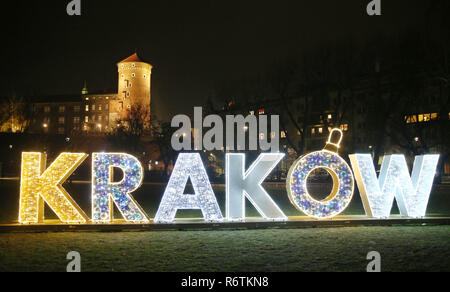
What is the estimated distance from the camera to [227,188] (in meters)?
12.3

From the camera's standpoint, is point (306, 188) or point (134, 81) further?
point (134, 81)

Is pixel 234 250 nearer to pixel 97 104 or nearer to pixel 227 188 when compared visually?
pixel 227 188

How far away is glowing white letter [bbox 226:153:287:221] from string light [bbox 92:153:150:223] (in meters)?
2.60

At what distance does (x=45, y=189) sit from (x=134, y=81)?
334 feet

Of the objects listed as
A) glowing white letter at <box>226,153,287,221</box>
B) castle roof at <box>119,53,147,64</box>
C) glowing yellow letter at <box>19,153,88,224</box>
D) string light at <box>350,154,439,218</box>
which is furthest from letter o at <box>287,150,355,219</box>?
castle roof at <box>119,53,147,64</box>

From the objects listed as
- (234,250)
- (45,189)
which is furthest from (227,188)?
(45,189)

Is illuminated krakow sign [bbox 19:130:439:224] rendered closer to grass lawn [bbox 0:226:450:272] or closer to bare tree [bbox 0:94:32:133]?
grass lawn [bbox 0:226:450:272]

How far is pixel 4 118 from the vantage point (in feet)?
236

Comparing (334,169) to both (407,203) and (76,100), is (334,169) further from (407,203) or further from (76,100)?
(76,100)

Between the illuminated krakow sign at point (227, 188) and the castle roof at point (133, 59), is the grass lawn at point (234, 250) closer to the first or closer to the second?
the illuminated krakow sign at point (227, 188)

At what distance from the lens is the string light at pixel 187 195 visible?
39.0 feet

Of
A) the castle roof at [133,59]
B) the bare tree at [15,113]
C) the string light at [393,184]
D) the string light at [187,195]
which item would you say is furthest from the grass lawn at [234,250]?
the castle roof at [133,59]
